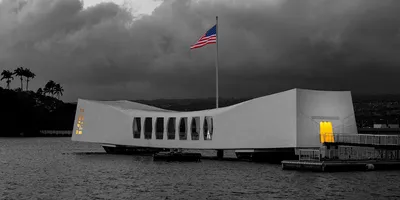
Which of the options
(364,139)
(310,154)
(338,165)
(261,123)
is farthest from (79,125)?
(364,139)

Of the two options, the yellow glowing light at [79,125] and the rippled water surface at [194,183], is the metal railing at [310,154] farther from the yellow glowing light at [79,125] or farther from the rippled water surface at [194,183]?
the yellow glowing light at [79,125]

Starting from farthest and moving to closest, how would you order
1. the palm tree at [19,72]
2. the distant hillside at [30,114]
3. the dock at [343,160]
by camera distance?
the palm tree at [19,72]
the distant hillside at [30,114]
the dock at [343,160]

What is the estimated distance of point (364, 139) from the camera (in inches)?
1950

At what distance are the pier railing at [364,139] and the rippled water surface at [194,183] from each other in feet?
8.54

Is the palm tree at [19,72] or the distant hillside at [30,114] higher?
the palm tree at [19,72]

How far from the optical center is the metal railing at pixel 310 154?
4935 centimetres

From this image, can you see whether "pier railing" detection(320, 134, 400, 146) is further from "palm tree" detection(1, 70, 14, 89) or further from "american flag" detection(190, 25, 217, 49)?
"palm tree" detection(1, 70, 14, 89)

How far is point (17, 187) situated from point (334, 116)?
28.2 m

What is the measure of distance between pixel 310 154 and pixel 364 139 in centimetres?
527

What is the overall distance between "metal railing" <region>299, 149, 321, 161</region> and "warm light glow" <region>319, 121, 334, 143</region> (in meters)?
1.48

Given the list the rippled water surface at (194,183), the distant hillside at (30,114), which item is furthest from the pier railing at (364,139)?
the distant hillside at (30,114)

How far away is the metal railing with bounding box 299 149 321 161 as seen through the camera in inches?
1943

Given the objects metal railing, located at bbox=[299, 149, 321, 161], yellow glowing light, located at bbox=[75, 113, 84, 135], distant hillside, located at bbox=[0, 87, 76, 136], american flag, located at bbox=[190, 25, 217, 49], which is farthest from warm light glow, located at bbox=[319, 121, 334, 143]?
distant hillside, located at bbox=[0, 87, 76, 136]

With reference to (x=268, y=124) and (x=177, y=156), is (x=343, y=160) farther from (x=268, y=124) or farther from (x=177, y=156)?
(x=177, y=156)
